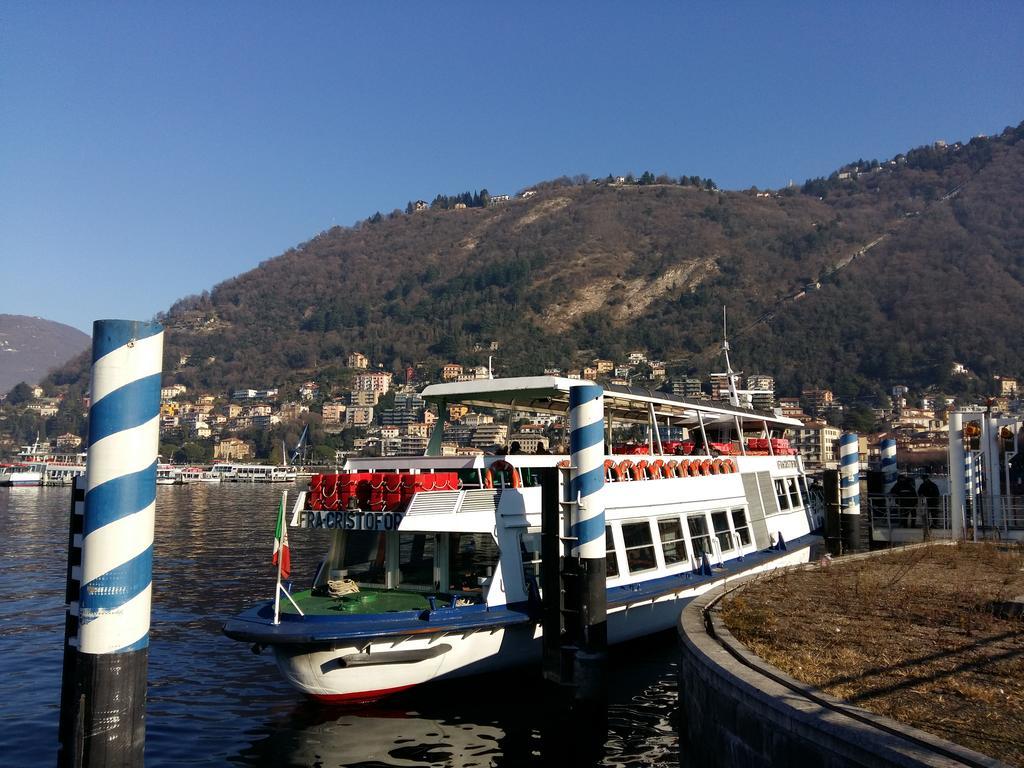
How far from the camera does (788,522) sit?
23531 mm

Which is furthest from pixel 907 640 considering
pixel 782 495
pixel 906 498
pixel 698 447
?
pixel 906 498

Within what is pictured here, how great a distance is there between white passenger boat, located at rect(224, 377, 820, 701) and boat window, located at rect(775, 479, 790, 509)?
5230mm

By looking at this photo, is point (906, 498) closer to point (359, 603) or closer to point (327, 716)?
point (359, 603)

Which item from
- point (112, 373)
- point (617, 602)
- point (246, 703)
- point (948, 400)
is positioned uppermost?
point (948, 400)

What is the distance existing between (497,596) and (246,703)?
14.9 feet

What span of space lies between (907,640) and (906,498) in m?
18.6

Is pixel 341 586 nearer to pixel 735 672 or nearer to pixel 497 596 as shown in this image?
pixel 497 596

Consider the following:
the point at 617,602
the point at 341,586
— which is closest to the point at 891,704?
the point at 617,602

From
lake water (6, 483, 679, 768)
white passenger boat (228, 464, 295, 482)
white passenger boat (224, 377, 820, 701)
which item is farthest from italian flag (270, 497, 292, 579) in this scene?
white passenger boat (228, 464, 295, 482)

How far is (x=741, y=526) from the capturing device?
66.5ft

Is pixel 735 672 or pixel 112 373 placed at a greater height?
pixel 112 373

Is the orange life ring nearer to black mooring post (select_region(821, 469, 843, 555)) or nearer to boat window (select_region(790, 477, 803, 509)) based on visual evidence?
boat window (select_region(790, 477, 803, 509))

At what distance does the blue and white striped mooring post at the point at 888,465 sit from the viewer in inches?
1155

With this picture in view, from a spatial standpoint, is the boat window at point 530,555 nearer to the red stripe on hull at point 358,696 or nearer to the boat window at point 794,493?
the red stripe on hull at point 358,696
